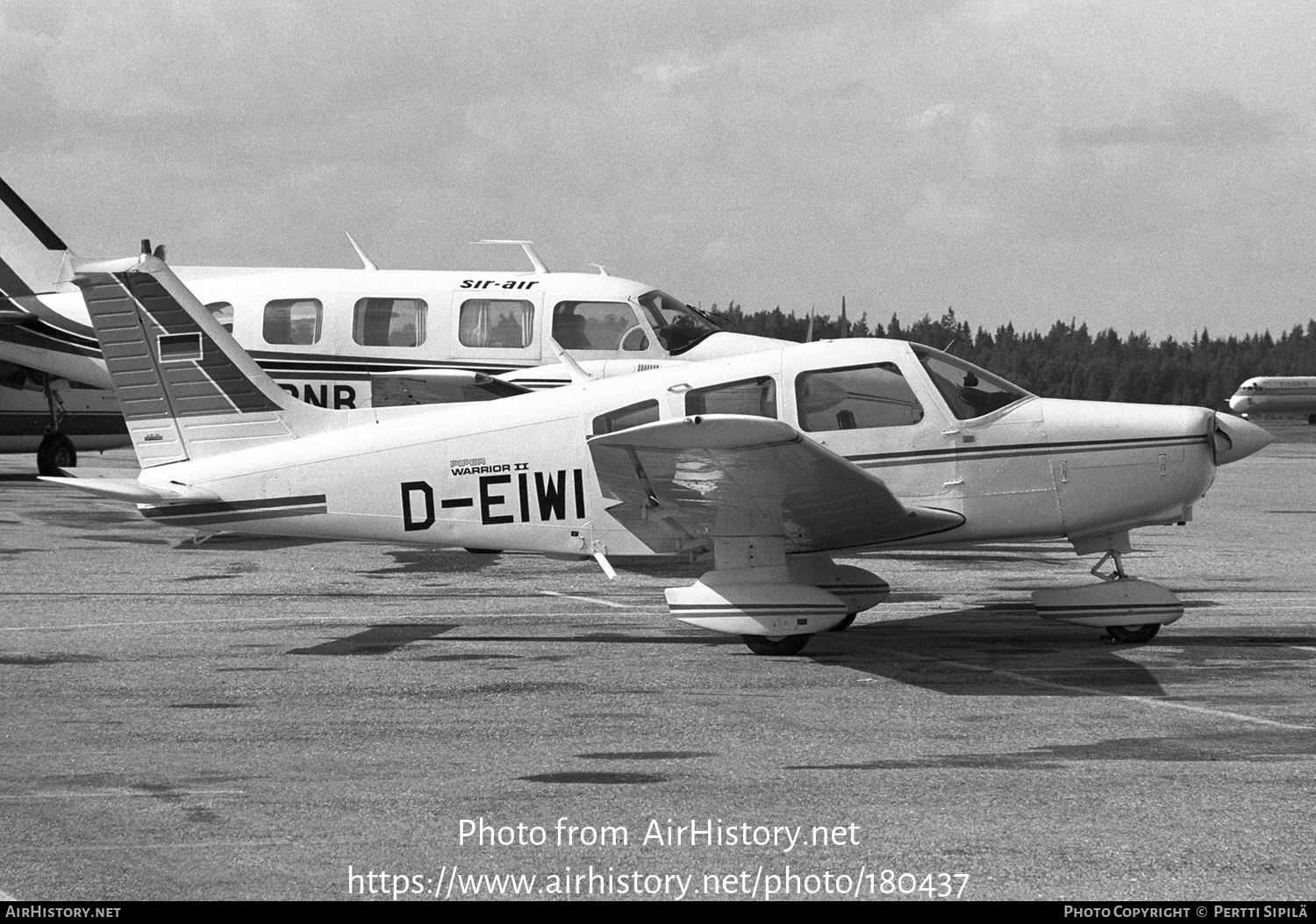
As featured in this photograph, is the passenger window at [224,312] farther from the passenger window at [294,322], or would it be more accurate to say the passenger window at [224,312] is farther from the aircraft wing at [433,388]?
the aircraft wing at [433,388]

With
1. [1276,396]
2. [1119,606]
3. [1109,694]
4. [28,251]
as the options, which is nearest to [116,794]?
[1109,694]

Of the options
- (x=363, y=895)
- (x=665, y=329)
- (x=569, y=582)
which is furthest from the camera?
(x=665, y=329)

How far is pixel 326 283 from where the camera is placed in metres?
18.4

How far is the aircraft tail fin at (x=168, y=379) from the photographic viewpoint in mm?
11438

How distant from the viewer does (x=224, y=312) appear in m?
18.4

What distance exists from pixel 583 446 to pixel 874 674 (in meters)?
2.86

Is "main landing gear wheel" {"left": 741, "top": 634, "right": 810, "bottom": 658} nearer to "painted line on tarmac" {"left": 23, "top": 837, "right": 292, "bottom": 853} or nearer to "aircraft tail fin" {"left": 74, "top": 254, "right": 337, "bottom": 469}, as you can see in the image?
"aircraft tail fin" {"left": 74, "top": 254, "right": 337, "bottom": 469}

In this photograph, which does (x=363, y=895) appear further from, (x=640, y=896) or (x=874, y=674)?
(x=874, y=674)

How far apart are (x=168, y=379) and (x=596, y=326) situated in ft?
24.3

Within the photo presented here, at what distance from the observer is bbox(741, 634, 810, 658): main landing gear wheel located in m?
10.2

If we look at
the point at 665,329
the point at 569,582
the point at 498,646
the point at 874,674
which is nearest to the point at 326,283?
the point at 665,329

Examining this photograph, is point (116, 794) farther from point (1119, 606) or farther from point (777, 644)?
point (1119, 606)

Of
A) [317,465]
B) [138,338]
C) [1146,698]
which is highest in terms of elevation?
[138,338]

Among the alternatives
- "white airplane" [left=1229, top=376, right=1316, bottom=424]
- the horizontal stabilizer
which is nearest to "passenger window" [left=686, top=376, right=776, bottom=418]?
the horizontal stabilizer
